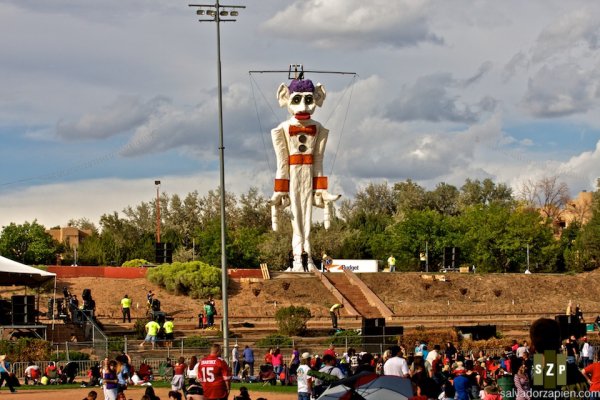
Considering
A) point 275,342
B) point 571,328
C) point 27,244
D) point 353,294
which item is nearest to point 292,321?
point 275,342

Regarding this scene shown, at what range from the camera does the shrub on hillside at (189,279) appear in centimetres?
5756

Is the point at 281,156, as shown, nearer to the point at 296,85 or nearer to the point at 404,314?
the point at 296,85

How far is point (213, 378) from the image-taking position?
2042 cm

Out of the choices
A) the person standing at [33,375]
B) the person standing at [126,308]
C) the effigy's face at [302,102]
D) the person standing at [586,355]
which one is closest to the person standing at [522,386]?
the person standing at [586,355]

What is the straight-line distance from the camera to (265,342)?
41.2 metres

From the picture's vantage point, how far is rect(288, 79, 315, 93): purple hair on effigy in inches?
2379

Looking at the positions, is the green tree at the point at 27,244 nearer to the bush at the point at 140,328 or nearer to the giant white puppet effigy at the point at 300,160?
the giant white puppet effigy at the point at 300,160

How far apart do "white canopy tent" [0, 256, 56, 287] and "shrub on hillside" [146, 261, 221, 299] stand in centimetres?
1415

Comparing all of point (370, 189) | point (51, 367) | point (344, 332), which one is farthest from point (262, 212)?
point (51, 367)

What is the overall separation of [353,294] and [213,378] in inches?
1557

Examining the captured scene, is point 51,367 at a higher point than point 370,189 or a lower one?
lower

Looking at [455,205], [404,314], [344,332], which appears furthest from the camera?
[455,205]

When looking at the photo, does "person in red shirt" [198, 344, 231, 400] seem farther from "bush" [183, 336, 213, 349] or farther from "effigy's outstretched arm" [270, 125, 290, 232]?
"effigy's outstretched arm" [270, 125, 290, 232]

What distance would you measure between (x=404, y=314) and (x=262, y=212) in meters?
63.1
